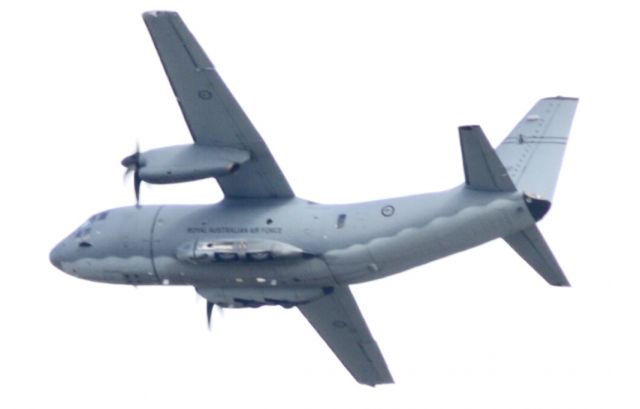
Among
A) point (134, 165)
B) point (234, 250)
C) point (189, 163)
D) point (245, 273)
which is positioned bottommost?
point (245, 273)

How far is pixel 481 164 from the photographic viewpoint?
6962 cm

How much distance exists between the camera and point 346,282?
241 feet

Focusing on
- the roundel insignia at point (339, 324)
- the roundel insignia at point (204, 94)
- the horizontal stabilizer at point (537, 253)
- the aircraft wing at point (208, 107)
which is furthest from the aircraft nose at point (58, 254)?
the horizontal stabilizer at point (537, 253)

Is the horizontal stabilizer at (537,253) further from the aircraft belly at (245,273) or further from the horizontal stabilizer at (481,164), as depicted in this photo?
the aircraft belly at (245,273)

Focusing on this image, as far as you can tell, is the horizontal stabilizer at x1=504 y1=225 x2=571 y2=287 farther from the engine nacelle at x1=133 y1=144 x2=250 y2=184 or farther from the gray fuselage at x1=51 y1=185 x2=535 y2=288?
the engine nacelle at x1=133 y1=144 x2=250 y2=184

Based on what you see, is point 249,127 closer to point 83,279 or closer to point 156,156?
point 156,156

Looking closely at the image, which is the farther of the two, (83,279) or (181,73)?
(83,279)

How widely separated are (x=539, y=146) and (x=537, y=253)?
9.83 ft

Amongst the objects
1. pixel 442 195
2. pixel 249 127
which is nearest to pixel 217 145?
pixel 249 127

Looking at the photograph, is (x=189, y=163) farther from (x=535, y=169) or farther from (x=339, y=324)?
(x=535, y=169)

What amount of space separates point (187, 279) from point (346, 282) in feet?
16.1

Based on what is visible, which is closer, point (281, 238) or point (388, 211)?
point (388, 211)

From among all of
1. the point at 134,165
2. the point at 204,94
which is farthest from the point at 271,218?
the point at 134,165

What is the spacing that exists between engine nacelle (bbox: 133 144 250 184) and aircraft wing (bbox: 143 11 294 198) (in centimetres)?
27
